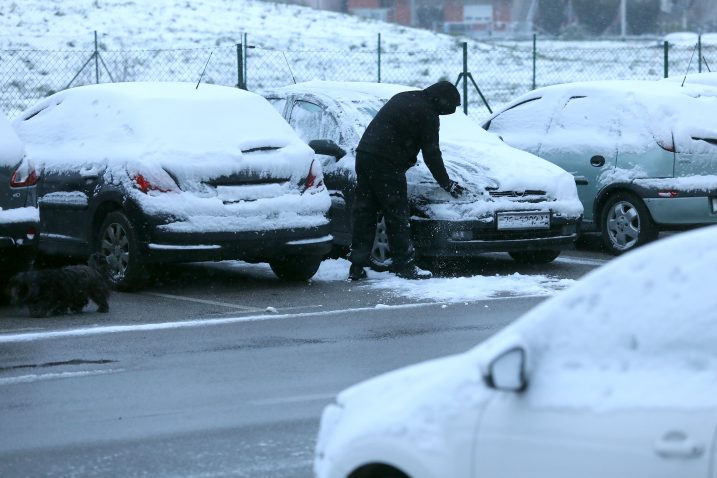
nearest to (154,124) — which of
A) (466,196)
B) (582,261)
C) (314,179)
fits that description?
(314,179)

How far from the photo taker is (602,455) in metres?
3.84

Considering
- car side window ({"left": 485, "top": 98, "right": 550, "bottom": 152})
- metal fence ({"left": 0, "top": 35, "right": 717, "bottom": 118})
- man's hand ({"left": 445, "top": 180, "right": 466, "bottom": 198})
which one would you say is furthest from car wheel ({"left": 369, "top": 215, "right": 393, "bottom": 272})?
→ metal fence ({"left": 0, "top": 35, "right": 717, "bottom": 118})

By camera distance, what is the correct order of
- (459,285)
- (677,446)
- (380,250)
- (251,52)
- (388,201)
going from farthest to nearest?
(251,52), (380,250), (388,201), (459,285), (677,446)

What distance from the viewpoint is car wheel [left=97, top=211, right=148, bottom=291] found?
453 inches

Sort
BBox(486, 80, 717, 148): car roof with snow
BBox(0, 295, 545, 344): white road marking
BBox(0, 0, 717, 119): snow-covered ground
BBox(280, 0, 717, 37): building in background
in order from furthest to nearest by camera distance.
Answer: BBox(280, 0, 717, 37): building in background, BBox(0, 0, 717, 119): snow-covered ground, BBox(486, 80, 717, 148): car roof with snow, BBox(0, 295, 545, 344): white road marking

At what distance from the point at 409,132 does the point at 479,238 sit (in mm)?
1051

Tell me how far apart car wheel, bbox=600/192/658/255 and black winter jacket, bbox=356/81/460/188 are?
2.41 meters

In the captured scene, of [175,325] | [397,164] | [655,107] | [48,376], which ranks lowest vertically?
[175,325]

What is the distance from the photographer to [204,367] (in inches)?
337

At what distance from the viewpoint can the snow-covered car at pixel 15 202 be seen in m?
10.9

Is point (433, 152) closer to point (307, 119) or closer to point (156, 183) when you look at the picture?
point (307, 119)

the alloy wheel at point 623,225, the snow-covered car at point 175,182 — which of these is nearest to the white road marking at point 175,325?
the snow-covered car at point 175,182

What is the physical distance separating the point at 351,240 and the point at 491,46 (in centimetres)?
3376

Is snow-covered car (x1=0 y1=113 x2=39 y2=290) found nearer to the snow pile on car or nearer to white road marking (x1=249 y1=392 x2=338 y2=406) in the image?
the snow pile on car
